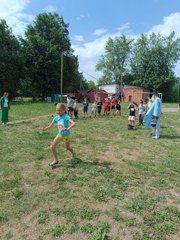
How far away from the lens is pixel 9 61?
129ft

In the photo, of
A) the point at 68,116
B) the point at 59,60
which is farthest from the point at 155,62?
the point at 68,116

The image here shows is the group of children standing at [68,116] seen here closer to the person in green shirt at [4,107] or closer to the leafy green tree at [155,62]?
the person in green shirt at [4,107]

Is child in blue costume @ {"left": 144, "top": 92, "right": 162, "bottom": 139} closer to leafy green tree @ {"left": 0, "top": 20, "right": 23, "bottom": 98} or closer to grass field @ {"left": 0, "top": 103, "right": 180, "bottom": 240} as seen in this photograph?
grass field @ {"left": 0, "top": 103, "right": 180, "bottom": 240}

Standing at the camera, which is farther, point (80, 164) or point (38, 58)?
point (38, 58)

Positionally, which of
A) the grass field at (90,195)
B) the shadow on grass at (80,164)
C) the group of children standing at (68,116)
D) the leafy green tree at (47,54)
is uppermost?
the leafy green tree at (47,54)

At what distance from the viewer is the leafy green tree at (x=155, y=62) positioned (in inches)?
2532

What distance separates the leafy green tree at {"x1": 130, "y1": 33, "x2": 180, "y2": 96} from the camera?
64312 millimetres

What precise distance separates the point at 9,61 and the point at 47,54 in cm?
773

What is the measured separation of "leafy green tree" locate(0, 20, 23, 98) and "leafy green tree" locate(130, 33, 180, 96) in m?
36.7

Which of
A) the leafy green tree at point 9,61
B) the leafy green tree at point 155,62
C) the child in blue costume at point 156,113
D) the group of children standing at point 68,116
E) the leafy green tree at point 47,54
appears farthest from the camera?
the leafy green tree at point 155,62

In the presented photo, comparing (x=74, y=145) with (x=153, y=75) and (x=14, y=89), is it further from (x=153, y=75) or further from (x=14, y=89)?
(x=153, y=75)

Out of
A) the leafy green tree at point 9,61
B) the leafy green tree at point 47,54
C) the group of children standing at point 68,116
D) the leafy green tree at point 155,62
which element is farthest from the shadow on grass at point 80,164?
the leafy green tree at point 155,62

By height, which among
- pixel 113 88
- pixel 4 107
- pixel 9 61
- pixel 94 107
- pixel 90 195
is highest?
pixel 9 61

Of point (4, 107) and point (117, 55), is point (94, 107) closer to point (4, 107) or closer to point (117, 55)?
point (4, 107)
